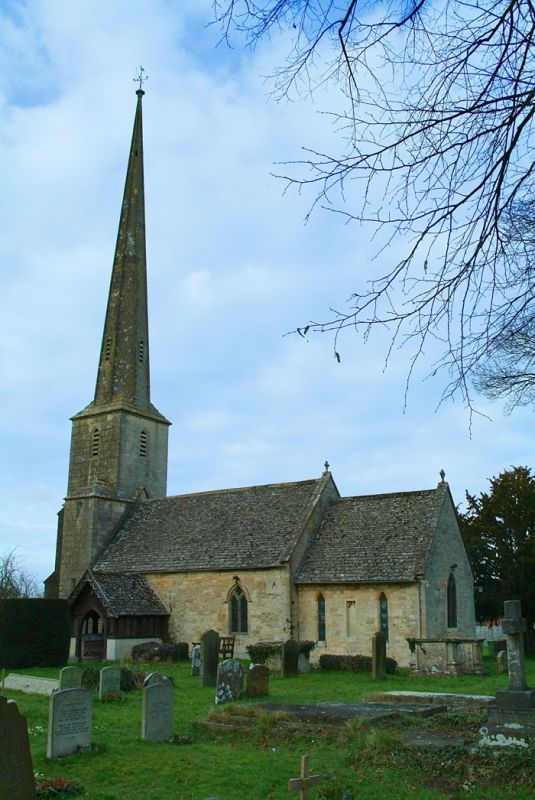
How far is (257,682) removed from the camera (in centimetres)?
1709

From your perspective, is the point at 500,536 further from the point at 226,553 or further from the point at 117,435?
the point at 117,435

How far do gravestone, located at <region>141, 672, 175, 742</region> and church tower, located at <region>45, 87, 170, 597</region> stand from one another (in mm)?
23446

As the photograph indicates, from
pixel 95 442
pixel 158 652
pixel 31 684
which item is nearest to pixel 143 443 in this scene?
pixel 95 442

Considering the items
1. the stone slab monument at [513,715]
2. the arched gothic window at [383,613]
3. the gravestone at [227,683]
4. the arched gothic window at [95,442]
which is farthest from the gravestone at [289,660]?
the arched gothic window at [95,442]

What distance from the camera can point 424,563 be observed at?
84.9 feet

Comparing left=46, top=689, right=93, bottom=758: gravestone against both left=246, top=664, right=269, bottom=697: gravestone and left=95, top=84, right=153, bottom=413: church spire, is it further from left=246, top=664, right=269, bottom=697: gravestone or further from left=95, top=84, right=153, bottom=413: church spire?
left=95, top=84, right=153, bottom=413: church spire

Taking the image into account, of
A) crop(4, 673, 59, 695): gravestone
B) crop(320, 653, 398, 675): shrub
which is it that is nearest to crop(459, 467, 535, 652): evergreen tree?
crop(320, 653, 398, 675): shrub

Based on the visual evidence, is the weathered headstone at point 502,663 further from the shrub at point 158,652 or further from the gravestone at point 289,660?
the shrub at point 158,652

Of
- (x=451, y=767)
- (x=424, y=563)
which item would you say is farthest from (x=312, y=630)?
(x=451, y=767)

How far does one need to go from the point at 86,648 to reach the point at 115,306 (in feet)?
60.5

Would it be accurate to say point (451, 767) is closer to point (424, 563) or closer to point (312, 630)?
point (424, 563)

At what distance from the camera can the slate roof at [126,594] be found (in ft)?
95.2

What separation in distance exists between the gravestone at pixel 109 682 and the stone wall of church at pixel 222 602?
11.6 m

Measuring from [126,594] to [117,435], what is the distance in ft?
30.7
